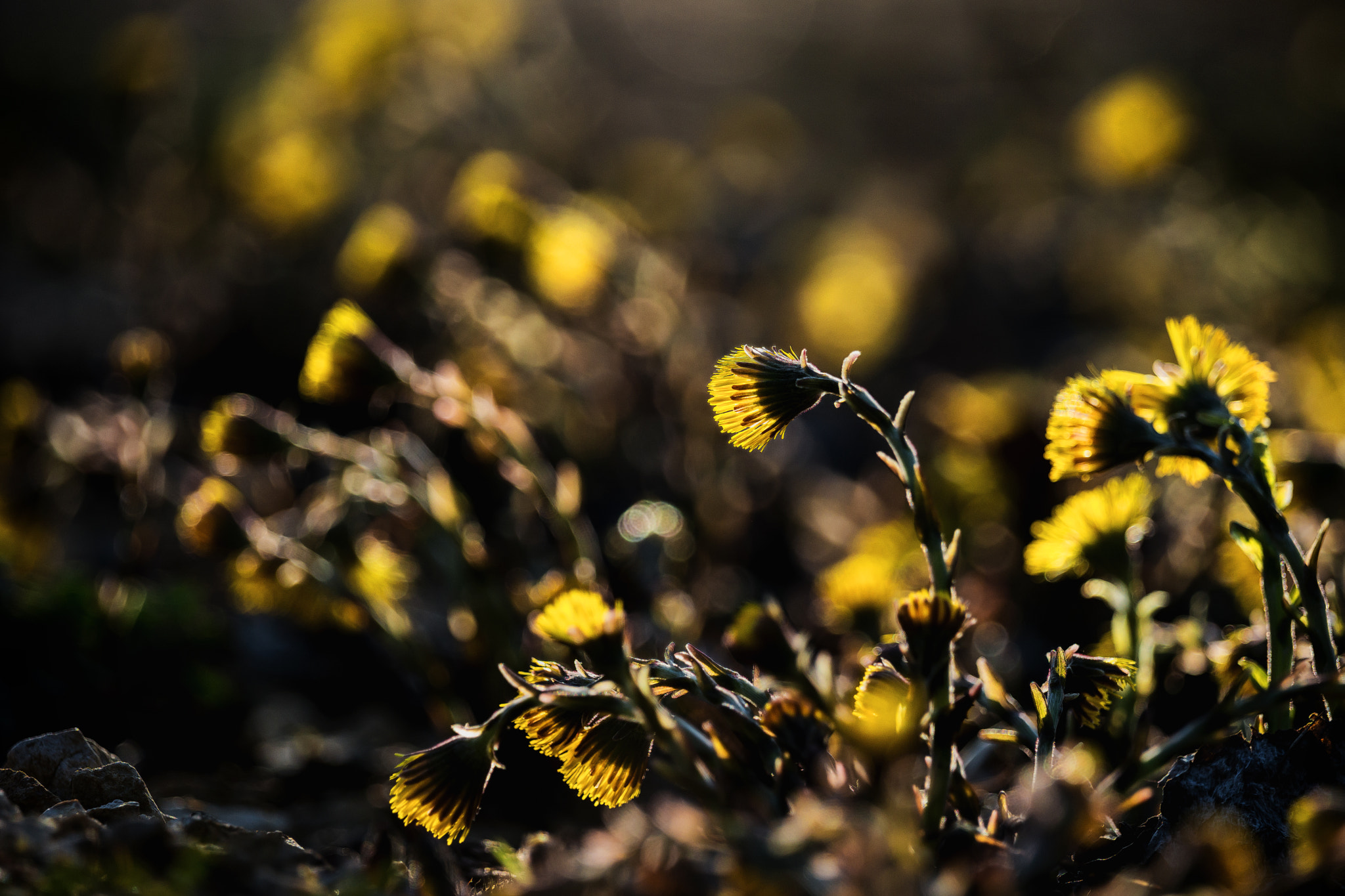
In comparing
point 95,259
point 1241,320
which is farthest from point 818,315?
point 95,259

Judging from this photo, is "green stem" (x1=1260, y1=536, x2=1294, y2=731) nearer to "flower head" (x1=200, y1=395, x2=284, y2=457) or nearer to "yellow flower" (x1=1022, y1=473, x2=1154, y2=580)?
"yellow flower" (x1=1022, y1=473, x2=1154, y2=580)

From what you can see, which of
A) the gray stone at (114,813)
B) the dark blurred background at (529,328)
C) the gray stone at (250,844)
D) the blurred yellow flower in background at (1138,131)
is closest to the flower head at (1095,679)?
the dark blurred background at (529,328)

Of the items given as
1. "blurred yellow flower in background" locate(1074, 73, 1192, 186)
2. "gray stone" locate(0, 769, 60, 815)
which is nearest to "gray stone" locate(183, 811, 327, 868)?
"gray stone" locate(0, 769, 60, 815)

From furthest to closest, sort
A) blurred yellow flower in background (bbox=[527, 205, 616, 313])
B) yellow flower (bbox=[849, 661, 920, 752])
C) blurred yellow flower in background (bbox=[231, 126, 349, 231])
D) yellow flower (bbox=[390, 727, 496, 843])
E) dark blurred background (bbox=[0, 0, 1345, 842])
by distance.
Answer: blurred yellow flower in background (bbox=[231, 126, 349, 231]) → blurred yellow flower in background (bbox=[527, 205, 616, 313]) → dark blurred background (bbox=[0, 0, 1345, 842]) → yellow flower (bbox=[390, 727, 496, 843]) → yellow flower (bbox=[849, 661, 920, 752])

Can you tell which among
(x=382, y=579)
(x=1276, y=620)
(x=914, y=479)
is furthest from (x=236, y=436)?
(x=1276, y=620)

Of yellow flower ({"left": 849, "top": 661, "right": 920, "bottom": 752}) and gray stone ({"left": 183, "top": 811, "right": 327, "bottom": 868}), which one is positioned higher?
yellow flower ({"left": 849, "top": 661, "right": 920, "bottom": 752})

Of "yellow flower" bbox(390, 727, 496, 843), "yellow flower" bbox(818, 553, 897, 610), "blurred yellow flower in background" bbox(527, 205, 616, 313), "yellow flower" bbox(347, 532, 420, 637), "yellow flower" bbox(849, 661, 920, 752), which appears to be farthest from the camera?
"blurred yellow flower in background" bbox(527, 205, 616, 313)

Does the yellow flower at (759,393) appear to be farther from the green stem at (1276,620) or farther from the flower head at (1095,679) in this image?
the green stem at (1276,620)
